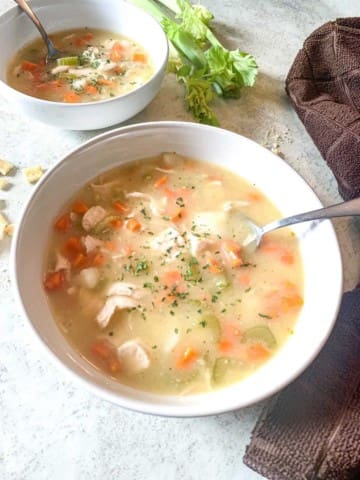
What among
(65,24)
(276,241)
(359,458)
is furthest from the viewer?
(65,24)

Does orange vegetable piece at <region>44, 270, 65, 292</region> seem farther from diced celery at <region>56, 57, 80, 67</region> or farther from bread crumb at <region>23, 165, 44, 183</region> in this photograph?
diced celery at <region>56, 57, 80, 67</region>

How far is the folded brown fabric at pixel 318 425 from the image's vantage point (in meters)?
1.21

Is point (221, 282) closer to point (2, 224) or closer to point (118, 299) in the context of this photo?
point (118, 299)

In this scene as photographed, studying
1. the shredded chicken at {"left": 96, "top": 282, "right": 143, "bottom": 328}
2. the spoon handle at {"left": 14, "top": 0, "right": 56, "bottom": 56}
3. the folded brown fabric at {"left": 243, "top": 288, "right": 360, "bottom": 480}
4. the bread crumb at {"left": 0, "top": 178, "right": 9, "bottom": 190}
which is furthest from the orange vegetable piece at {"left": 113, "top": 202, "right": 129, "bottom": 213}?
the spoon handle at {"left": 14, "top": 0, "right": 56, "bottom": 56}

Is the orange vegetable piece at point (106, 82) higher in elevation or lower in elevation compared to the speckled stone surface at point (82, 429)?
higher

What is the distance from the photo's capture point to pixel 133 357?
1307 mm

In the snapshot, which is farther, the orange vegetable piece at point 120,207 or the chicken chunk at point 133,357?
the orange vegetable piece at point 120,207

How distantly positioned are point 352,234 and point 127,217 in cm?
66

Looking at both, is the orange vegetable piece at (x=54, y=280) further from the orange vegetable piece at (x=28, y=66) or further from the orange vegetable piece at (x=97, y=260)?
the orange vegetable piece at (x=28, y=66)

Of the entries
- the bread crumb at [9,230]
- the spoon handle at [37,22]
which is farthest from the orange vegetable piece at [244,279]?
the spoon handle at [37,22]

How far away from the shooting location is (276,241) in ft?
5.08

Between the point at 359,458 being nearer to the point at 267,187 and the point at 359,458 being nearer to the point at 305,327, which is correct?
the point at 305,327

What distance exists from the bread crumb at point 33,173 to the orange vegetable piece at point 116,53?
54cm

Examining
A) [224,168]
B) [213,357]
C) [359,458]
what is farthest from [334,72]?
[359,458]
